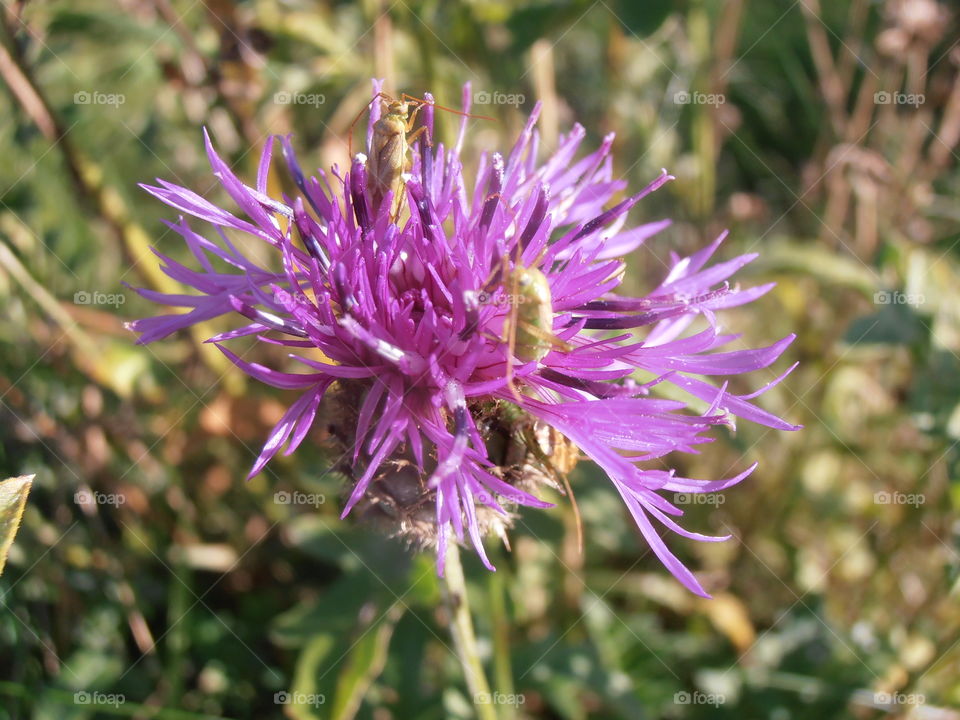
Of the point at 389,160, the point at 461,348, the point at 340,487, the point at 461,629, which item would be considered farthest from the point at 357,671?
the point at 389,160

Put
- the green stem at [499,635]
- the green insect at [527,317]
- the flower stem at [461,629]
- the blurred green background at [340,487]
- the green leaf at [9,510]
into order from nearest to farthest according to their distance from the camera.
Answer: the green leaf at [9,510]
the green insect at [527,317]
the flower stem at [461,629]
the green stem at [499,635]
the blurred green background at [340,487]

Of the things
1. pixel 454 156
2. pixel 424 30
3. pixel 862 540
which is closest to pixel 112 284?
pixel 424 30

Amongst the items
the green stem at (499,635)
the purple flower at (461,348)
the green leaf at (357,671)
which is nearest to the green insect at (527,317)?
the purple flower at (461,348)

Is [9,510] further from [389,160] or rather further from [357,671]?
[389,160]

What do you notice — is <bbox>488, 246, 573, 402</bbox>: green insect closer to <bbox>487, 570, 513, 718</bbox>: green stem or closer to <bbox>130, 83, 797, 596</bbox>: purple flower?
<bbox>130, 83, 797, 596</bbox>: purple flower

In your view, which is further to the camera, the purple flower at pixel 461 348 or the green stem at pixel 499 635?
the green stem at pixel 499 635

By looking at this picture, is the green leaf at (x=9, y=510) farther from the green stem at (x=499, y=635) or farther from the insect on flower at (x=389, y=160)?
the green stem at (x=499, y=635)

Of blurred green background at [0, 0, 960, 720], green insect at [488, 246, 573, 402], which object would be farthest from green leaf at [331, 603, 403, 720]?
green insect at [488, 246, 573, 402]

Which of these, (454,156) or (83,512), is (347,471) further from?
(83,512)
